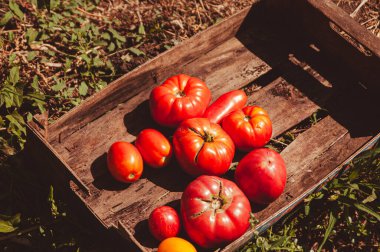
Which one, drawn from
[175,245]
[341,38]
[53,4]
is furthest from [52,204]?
[341,38]

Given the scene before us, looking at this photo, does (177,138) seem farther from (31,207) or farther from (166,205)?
(31,207)

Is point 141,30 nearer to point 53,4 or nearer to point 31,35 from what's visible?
point 53,4

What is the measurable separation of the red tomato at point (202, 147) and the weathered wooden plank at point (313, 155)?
1.42ft

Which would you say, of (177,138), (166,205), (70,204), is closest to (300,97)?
(177,138)

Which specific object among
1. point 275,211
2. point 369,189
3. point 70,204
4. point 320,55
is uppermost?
point 320,55

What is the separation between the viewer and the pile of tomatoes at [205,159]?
2867 millimetres

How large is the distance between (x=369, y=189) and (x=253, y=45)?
5.11ft

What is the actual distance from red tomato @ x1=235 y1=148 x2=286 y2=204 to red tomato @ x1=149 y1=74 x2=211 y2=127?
0.53 metres

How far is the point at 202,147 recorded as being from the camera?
3.09m

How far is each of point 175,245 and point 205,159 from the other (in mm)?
611

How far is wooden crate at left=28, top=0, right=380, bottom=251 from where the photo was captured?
3232 millimetres

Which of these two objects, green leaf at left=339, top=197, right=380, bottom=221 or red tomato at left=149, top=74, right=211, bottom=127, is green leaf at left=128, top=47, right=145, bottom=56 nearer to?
red tomato at left=149, top=74, right=211, bottom=127

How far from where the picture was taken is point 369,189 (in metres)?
3.72

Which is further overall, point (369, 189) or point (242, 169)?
point (369, 189)
